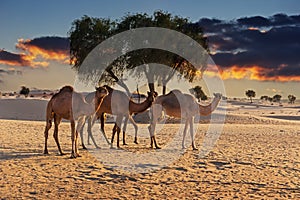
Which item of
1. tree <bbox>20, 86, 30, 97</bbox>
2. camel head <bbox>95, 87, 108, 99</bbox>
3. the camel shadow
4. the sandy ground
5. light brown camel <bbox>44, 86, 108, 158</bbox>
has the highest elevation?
tree <bbox>20, 86, 30, 97</bbox>

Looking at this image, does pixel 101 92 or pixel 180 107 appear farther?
pixel 180 107

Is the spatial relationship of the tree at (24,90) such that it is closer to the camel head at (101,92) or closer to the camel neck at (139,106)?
the camel neck at (139,106)

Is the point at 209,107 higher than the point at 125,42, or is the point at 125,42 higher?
the point at 125,42

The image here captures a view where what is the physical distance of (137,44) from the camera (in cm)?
3244

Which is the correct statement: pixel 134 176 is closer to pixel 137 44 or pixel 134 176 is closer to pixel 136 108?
pixel 136 108

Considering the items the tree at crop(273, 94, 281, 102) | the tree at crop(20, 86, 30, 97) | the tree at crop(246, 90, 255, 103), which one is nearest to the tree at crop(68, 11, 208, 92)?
the tree at crop(20, 86, 30, 97)

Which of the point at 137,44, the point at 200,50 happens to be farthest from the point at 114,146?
the point at 200,50

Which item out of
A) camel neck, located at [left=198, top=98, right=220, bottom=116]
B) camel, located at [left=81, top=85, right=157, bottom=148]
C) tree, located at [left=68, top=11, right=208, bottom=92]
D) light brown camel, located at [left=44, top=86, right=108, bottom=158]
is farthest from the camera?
tree, located at [left=68, top=11, right=208, bottom=92]

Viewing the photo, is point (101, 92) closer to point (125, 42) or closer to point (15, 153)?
point (15, 153)

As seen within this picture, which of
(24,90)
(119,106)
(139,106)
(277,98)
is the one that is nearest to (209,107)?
(139,106)

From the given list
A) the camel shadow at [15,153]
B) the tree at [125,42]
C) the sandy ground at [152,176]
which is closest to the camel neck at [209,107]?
the sandy ground at [152,176]

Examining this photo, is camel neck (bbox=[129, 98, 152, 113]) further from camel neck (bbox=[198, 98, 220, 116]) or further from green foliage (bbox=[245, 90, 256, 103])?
green foliage (bbox=[245, 90, 256, 103])

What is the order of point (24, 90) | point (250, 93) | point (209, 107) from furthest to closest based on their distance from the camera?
point (250, 93), point (24, 90), point (209, 107)

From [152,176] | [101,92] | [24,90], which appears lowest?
[152,176]
